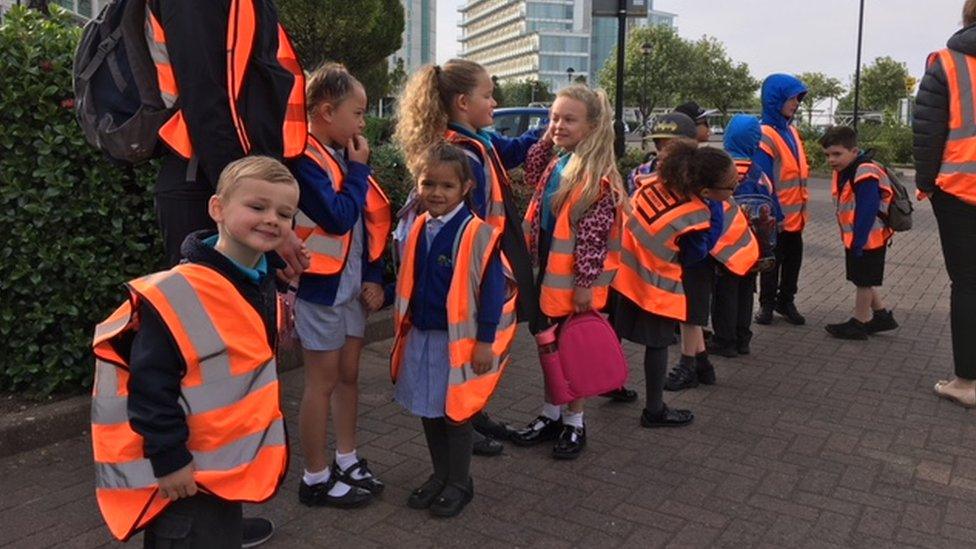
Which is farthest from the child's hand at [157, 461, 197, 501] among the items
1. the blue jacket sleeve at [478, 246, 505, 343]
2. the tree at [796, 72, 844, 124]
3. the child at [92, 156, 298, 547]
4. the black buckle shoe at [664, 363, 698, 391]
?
the tree at [796, 72, 844, 124]

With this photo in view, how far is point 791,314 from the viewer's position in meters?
7.21

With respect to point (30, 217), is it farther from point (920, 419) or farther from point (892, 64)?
point (892, 64)

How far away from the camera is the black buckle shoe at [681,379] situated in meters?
5.32

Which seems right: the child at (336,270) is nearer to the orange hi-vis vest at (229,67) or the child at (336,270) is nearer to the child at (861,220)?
the orange hi-vis vest at (229,67)

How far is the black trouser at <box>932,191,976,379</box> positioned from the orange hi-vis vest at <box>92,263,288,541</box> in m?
4.45

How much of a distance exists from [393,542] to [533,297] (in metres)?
1.36

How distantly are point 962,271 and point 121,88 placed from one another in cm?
477

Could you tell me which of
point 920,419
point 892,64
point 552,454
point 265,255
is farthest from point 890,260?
point 892,64

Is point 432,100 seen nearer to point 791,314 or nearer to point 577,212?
point 577,212

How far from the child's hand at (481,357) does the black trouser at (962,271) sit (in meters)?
3.35

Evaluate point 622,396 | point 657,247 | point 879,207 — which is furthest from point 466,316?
point 879,207

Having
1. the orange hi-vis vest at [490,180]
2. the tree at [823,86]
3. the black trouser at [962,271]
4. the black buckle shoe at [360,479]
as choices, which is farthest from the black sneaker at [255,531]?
the tree at [823,86]

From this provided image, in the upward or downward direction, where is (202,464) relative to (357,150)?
downward

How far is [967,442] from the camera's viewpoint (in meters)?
4.44
